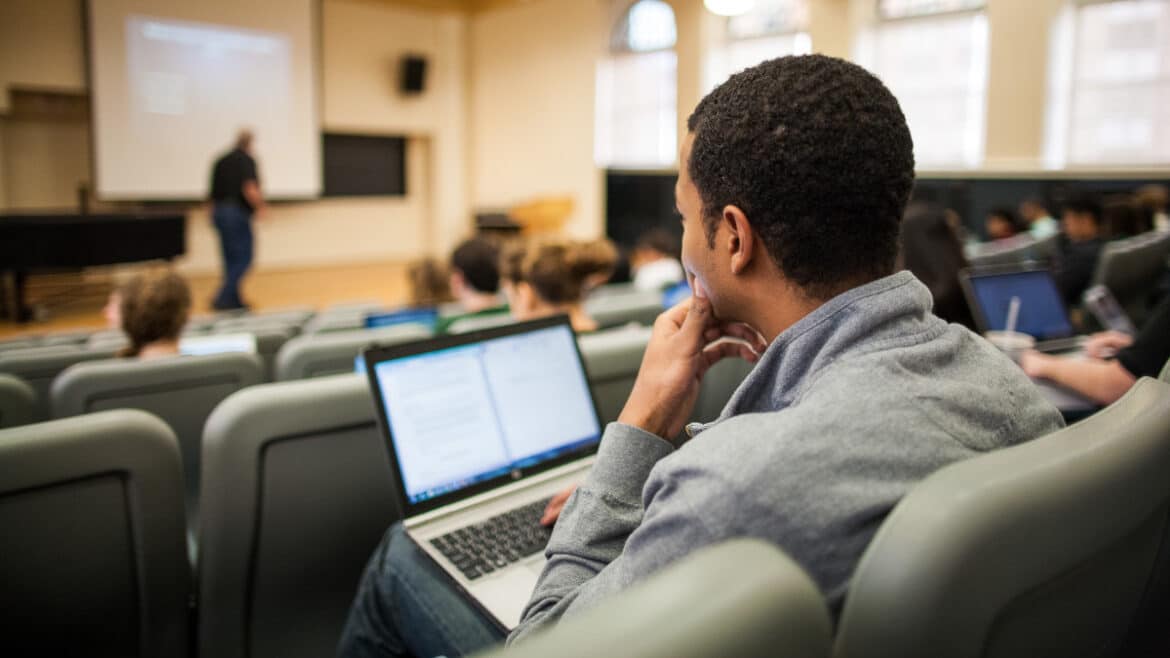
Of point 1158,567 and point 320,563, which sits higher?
point 1158,567

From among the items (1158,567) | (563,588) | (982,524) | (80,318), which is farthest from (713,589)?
(80,318)

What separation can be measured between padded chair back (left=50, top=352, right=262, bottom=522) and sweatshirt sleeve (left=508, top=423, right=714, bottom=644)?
4.37ft

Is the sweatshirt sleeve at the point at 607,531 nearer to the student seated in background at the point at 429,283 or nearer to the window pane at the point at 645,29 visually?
the student seated in background at the point at 429,283

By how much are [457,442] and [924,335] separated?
0.82 m

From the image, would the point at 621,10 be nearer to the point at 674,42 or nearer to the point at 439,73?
the point at 674,42

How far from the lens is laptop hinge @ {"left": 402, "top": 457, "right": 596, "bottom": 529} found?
1.34 metres

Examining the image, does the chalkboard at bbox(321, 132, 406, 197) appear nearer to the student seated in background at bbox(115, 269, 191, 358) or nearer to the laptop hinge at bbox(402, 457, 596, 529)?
the student seated in background at bbox(115, 269, 191, 358)

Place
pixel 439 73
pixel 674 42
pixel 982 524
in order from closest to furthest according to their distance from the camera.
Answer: pixel 982 524
pixel 674 42
pixel 439 73

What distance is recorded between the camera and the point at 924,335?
90 centimetres

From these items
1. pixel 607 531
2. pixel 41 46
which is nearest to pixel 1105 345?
pixel 607 531

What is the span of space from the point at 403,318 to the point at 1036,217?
233 inches

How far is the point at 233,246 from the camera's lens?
303 inches

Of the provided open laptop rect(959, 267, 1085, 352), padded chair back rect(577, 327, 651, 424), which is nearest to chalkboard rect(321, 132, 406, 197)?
open laptop rect(959, 267, 1085, 352)

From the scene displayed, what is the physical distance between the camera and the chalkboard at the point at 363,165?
34.4ft
